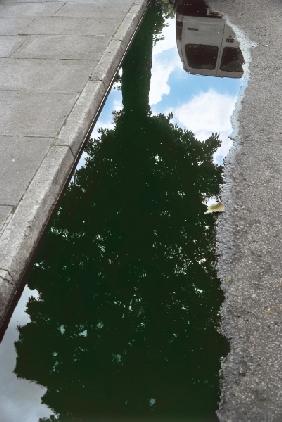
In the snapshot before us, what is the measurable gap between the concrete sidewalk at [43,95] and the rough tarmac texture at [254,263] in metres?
1.64

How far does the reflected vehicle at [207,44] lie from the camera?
744 centimetres

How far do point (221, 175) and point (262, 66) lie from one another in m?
3.28

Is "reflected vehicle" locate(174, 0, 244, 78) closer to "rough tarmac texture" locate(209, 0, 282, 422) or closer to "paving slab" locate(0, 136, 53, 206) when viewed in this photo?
"rough tarmac texture" locate(209, 0, 282, 422)

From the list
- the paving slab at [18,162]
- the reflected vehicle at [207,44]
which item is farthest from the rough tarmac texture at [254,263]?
the paving slab at [18,162]

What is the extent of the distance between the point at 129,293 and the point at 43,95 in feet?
11.1

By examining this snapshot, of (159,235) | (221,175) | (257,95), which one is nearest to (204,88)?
(257,95)

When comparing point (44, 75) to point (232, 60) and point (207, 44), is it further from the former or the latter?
point (207, 44)

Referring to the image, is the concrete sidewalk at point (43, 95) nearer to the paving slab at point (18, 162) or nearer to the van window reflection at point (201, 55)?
the paving slab at point (18, 162)

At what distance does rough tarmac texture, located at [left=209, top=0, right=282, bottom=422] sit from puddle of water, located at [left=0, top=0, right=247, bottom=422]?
0.12 meters

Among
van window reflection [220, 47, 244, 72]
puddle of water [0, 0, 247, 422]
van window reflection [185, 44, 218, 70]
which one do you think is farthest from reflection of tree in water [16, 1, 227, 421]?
van window reflection [185, 44, 218, 70]

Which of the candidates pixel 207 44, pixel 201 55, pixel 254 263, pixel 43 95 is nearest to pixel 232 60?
pixel 201 55

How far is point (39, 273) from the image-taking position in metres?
3.84

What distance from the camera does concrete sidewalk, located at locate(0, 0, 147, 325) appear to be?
3.92 m

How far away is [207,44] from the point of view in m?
8.22
